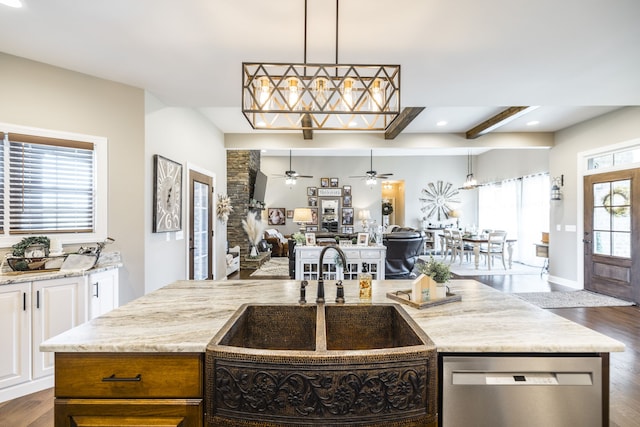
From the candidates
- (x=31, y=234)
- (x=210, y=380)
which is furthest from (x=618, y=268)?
(x=31, y=234)

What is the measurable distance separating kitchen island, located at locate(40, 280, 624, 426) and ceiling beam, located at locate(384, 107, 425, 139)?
3020mm

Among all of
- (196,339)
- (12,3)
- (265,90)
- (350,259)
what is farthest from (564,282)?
(12,3)

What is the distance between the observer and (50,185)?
8.99 ft

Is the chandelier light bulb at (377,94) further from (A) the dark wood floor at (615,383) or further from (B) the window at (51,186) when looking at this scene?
(B) the window at (51,186)

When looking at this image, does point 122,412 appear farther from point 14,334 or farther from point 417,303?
point 14,334

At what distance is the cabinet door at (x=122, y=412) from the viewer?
1.10 metres

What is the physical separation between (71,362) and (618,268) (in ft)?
22.1

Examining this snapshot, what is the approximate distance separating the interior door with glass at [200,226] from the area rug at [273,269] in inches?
63.9

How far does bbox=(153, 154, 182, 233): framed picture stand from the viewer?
11.3ft

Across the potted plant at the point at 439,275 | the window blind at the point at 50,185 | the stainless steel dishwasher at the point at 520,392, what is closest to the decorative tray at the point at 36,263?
the window blind at the point at 50,185

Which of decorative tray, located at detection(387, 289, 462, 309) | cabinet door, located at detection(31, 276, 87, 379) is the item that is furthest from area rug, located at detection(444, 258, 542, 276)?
cabinet door, located at detection(31, 276, 87, 379)

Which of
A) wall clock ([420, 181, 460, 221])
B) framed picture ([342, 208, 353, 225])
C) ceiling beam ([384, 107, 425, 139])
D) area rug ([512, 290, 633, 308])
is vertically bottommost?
area rug ([512, 290, 633, 308])

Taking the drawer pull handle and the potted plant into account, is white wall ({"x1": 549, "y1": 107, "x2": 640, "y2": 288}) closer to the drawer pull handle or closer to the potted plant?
the potted plant

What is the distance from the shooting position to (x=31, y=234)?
263 centimetres
